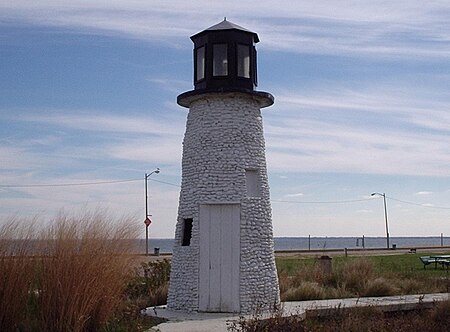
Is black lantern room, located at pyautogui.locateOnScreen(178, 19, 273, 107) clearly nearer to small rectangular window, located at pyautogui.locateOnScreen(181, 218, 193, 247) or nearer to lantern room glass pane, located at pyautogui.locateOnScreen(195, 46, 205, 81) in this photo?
lantern room glass pane, located at pyautogui.locateOnScreen(195, 46, 205, 81)

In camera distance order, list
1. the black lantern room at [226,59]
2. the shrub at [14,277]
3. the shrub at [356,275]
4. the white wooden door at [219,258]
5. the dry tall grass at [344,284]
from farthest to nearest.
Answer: the shrub at [356,275], the dry tall grass at [344,284], the black lantern room at [226,59], the white wooden door at [219,258], the shrub at [14,277]

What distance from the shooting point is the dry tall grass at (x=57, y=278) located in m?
8.41

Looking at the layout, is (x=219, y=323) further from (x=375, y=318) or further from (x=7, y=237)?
(x=7, y=237)

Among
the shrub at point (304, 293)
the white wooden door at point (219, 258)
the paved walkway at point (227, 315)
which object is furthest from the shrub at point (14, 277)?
the shrub at point (304, 293)

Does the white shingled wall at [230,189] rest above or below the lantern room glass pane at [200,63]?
below

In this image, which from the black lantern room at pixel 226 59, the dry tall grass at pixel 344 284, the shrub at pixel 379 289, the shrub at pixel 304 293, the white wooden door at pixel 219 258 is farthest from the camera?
the shrub at pixel 379 289

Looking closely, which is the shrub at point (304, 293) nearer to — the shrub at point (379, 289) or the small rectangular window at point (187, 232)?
the shrub at point (379, 289)

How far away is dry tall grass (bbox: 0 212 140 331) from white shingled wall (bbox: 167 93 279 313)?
4.26m

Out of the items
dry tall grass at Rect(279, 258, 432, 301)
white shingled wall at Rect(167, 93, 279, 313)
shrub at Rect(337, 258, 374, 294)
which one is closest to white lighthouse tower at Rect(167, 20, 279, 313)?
white shingled wall at Rect(167, 93, 279, 313)

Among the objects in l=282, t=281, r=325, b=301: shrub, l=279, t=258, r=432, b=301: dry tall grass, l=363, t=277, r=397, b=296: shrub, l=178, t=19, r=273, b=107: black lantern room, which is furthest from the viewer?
l=363, t=277, r=397, b=296: shrub

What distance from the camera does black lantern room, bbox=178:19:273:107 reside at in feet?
43.0

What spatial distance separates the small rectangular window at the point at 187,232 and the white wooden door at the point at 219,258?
42 centimetres

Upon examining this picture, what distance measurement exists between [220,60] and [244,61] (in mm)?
509

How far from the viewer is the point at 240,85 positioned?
→ 43.3ft
